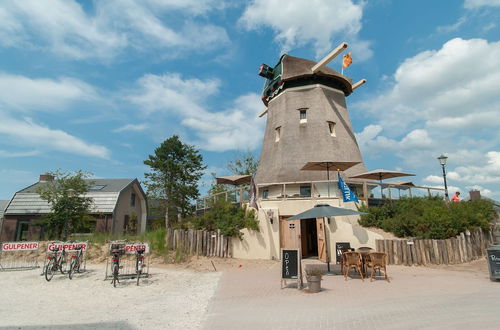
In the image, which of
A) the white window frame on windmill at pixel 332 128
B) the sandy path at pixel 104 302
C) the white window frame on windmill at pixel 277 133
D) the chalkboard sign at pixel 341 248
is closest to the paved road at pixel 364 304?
the sandy path at pixel 104 302

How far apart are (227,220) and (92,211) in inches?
545

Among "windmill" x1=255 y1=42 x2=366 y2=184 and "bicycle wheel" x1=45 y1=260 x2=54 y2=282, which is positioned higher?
"windmill" x1=255 y1=42 x2=366 y2=184

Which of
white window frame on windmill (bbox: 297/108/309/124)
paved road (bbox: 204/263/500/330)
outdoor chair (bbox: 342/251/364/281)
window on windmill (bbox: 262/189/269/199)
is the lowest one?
paved road (bbox: 204/263/500/330)

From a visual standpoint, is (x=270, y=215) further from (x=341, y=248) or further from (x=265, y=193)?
(x=341, y=248)

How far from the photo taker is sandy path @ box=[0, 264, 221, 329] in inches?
217

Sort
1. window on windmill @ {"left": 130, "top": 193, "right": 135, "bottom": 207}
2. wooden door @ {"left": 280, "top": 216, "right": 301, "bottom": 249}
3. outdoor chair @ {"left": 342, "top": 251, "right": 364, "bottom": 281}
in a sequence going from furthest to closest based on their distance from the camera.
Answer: window on windmill @ {"left": 130, "top": 193, "right": 135, "bottom": 207}, wooden door @ {"left": 280, "top": 216, "right": 301, "bottom": 249}, outdoor chair @ {"left": 342, "top": 251, "right": 364, "bottom": 281}

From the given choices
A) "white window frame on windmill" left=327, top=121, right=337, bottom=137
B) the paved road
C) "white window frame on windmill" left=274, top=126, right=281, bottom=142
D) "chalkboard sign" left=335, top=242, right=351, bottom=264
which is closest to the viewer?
the paved road

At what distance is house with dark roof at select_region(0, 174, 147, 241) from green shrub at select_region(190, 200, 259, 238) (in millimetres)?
12094

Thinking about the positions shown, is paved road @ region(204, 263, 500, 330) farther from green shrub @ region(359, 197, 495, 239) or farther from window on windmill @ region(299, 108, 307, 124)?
window on windmill @ region(299, 108, 307, 124)

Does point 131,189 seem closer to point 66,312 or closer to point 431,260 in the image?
point 66,312

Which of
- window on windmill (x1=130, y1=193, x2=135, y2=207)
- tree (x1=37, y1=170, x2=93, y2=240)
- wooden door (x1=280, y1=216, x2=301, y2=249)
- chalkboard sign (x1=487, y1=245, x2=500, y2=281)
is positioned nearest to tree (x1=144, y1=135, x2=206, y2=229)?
window on windmill (x1=130, y1=193, x2=135, y2=207)

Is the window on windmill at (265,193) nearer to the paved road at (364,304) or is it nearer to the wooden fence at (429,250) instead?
the wooden fence at (429,250)

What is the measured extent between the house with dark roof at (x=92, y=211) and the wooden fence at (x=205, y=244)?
1196cm

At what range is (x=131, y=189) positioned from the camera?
28.6 metres
